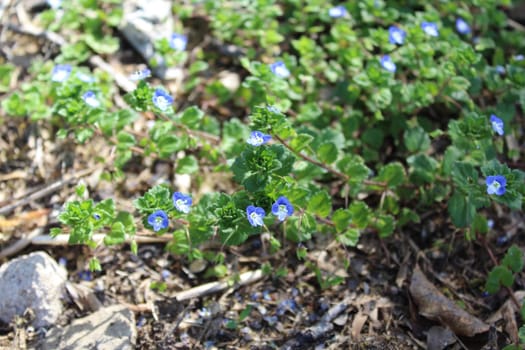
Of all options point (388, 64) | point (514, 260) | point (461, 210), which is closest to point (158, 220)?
point (461, 210)

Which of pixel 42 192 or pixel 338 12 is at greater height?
pixel 338 12

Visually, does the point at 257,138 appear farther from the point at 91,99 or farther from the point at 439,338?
the point at 439,338

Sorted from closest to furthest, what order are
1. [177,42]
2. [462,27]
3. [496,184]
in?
[496,184] < [177,42] < [462,27]

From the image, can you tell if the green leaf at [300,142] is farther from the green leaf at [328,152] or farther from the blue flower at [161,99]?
the blue flower at [161,99]

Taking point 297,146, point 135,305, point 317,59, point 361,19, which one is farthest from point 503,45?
point 135,305

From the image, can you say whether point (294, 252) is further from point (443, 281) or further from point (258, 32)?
point (258, 32)

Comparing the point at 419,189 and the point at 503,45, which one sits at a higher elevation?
the point at 503,45
